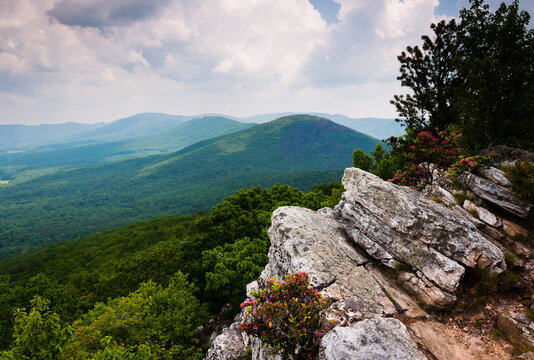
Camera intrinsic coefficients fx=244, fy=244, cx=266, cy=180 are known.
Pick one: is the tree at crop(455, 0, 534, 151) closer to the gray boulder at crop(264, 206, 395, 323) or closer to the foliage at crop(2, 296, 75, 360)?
the gray boulder at crop(264, 206, 395, 323)

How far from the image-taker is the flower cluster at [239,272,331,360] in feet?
27.7

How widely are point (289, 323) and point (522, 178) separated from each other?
47.0 ft

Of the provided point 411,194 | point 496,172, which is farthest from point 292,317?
point 496,172

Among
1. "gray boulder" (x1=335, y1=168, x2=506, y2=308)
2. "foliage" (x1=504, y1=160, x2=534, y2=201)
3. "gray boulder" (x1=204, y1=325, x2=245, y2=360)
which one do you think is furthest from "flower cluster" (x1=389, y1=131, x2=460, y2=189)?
"gray boulder" (x1=204, y1=325, x2=245, y2=360)

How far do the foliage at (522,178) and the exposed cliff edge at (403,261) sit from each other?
343 millimetres

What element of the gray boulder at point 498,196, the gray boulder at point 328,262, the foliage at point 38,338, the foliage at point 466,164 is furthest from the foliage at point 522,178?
the foliage at point 38,338

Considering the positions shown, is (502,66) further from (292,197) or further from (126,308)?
(126,308)

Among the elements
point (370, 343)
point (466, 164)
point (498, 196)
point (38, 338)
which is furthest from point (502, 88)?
point (38, 338)

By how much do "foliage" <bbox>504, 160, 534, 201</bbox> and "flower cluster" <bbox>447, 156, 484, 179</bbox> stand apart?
Result: 1646 mm

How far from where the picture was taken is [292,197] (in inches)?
1577

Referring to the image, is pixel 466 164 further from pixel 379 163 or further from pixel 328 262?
pixel 379 163

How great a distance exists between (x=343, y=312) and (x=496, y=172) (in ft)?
41.5

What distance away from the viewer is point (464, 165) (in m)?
15.4

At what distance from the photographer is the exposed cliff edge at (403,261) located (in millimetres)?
8664
